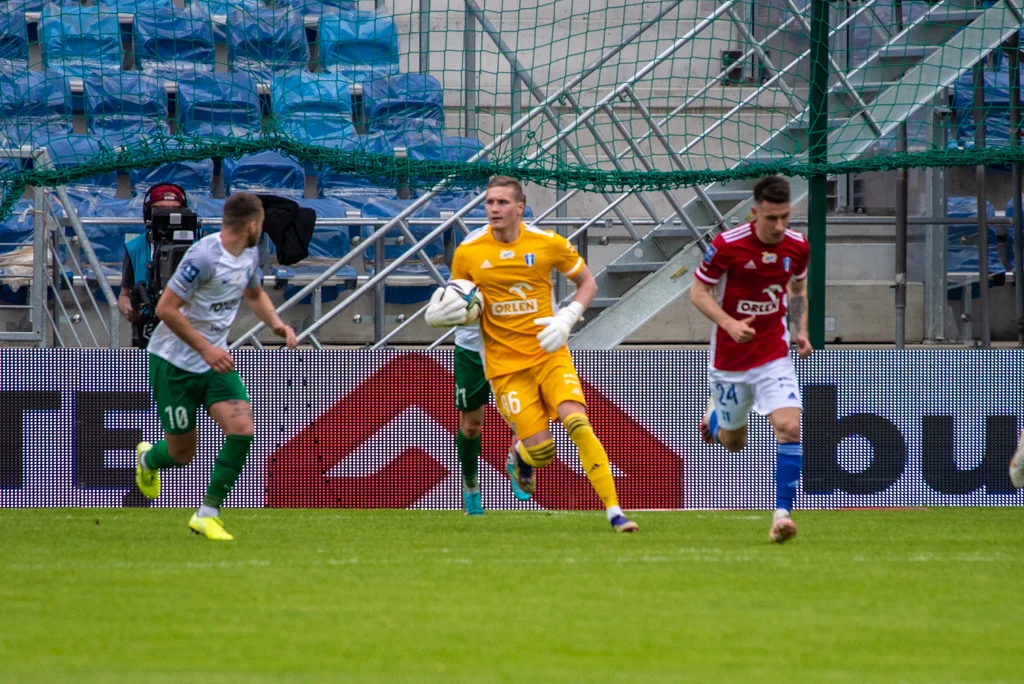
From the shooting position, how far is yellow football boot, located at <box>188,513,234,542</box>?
7.89 metres

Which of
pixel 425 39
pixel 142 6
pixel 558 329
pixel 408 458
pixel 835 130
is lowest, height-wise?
pixel 408 458

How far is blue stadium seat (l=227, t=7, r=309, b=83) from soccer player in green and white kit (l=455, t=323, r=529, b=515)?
4309 mm

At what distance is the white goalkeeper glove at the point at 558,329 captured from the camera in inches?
324

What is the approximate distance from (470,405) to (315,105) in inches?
183

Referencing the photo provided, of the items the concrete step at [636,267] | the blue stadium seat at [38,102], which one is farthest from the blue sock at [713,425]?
the blue stadium seat at [38,102]

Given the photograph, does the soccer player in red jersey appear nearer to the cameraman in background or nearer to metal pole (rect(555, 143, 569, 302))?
metal pole (rect(555, 143, 569, 302))

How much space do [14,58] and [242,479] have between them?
5245 mm

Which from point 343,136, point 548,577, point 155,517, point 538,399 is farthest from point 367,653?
point 343,136

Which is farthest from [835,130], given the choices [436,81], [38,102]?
[38,102]

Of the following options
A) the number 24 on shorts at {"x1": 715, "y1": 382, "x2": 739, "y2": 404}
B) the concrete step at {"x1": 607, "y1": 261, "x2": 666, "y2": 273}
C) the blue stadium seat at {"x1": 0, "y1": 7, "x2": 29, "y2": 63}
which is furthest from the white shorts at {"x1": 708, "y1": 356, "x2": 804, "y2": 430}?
the blue stadium seat at {"x1": 0, "y1": 7, "x2": 29, "y2": 63}

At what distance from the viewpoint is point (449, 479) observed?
10820 millimetres

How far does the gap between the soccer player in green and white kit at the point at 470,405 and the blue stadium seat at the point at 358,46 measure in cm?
415

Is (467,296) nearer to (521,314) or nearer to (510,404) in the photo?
(521,314)

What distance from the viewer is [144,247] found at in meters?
11.0
